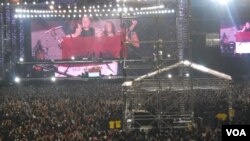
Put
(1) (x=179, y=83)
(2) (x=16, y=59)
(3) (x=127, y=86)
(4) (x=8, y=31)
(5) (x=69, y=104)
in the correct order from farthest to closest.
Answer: (2) (x=16, y=59) < (4) (x=8, y=31) < (5) (x=69, y=104) < (1) (x=179, y=83) < (3) (x=127, y=86)

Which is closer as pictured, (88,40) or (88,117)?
(88,117)

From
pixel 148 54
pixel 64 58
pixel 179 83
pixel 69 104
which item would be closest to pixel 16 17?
pixel 64 58

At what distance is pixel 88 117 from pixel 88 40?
18.9 metres

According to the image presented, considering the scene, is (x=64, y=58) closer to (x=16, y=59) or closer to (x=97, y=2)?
(x=16, y=59)

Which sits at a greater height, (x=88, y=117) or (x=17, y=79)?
(x=17, y=79)

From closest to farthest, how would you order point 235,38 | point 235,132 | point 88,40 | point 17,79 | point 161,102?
point 235,132 → point 161,102 → point 17,79 → point 235,38 → point 88,40

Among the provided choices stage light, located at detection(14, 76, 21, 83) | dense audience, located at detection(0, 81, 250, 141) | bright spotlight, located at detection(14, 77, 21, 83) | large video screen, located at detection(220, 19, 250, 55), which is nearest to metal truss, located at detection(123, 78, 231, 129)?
dense audience, located at detection(0, 81, 250, 141)

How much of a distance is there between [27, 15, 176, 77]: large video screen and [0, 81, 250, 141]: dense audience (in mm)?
10254

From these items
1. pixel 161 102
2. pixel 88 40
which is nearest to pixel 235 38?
pixel 88 40

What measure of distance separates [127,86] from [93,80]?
17.4 m

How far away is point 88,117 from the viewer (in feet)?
53.1

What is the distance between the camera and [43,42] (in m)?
33.8

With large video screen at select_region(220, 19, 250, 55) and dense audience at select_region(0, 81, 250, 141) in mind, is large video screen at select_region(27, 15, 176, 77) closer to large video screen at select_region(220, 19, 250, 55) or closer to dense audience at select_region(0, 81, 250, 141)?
large video screen at select_region(220, 19, 250, 55)

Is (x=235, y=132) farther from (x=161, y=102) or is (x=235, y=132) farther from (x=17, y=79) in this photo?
(x=17, y=79)
